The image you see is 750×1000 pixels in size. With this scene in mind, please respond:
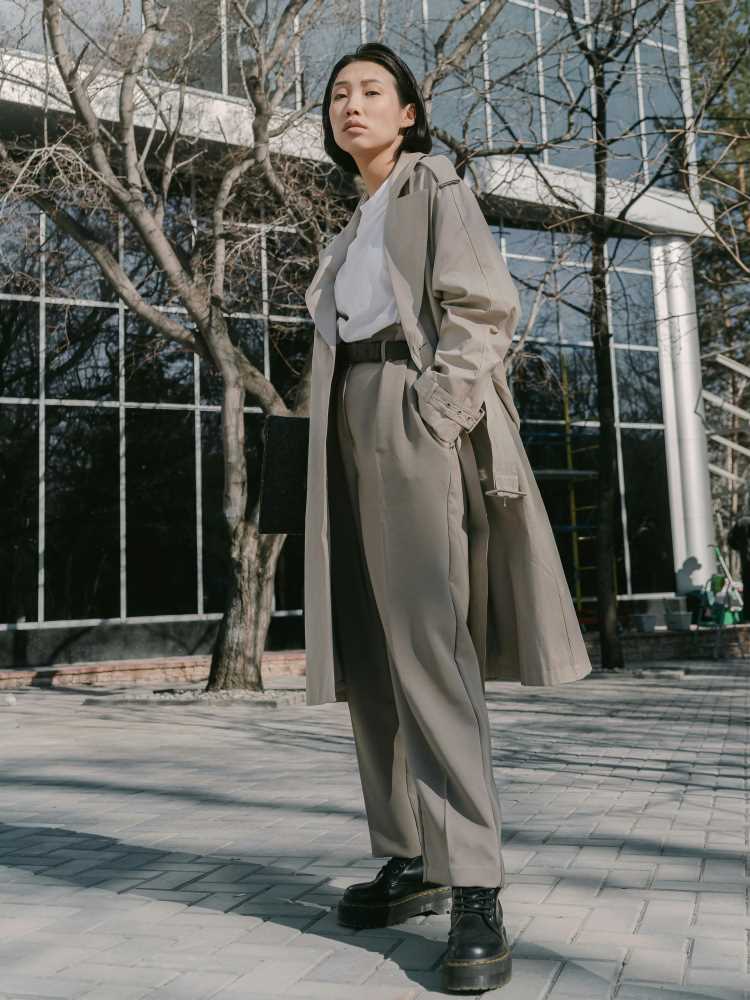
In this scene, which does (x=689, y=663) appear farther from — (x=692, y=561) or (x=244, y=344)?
(x=244, y=344)

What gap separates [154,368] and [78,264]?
1840mm

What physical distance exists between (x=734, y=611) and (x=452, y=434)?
1838 centimetres

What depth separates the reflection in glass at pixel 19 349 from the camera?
49.0 ft

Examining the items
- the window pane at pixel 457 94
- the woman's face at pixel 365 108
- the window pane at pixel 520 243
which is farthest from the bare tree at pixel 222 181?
the woman's face at pixel 365 108

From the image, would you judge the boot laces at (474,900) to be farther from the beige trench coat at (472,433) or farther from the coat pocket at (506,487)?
the coat pocket at (506,487)

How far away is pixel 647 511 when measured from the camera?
2048 cm

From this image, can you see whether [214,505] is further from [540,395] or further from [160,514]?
[540,395]

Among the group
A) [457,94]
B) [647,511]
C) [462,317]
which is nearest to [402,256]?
[462,317]

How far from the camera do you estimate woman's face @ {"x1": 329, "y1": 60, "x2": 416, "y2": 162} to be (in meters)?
2.85

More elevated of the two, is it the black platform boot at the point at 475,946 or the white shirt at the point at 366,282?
the white shirt at the point at 366,282

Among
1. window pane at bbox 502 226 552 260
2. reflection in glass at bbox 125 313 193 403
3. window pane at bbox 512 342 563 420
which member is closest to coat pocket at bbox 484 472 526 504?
reflection in glass at bbox 125 313 193 403

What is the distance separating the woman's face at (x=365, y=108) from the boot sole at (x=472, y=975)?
205 centimetres

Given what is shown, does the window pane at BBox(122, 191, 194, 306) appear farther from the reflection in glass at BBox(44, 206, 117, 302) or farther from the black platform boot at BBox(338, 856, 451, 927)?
the black platform boot at BBox(338, 856, 451, 927)

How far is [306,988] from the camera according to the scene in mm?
2240
